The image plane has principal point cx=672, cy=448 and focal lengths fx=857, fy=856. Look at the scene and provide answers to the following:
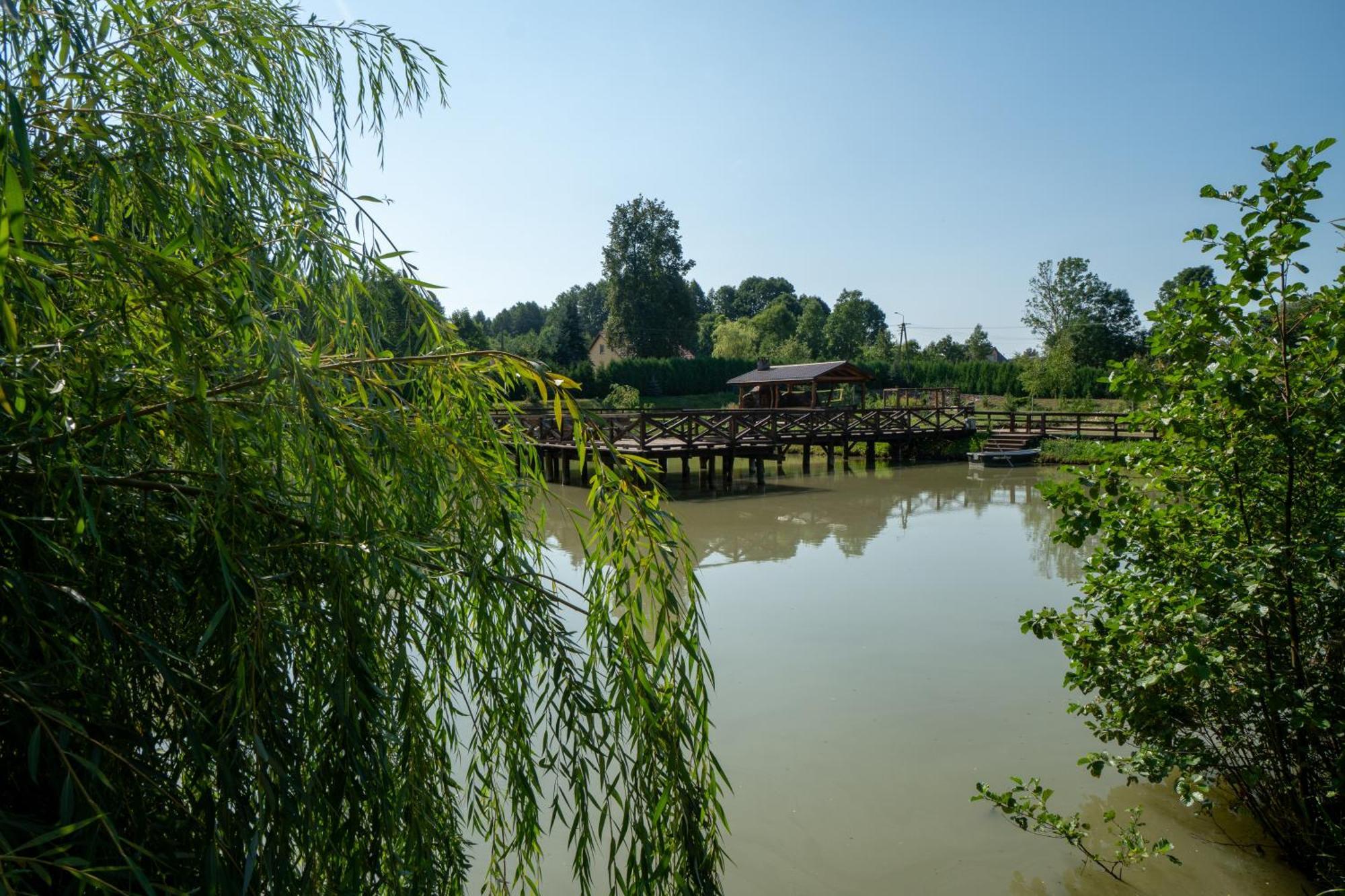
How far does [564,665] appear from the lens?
2039mm

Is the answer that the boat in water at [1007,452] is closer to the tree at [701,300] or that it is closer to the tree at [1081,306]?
the tree at [1081,306]

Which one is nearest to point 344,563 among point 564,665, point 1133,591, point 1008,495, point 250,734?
point 250,734

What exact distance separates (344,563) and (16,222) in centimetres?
89

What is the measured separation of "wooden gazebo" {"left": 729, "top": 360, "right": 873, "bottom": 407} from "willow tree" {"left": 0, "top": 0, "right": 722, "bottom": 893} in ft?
81.4

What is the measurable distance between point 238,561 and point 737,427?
17.3 metres

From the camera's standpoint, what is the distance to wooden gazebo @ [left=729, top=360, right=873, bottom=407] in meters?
27.1

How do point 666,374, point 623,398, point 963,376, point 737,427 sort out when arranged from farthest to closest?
point 963,376, point 666,374, point 623,398, point 737,427

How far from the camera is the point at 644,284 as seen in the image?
167ft

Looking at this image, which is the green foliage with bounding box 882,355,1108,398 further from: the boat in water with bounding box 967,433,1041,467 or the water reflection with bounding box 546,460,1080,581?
the water reflection with bounding box 546,460,1080,581

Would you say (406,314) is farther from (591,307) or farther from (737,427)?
(591,307)

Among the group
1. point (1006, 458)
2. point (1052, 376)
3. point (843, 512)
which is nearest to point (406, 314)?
point (843, 512)

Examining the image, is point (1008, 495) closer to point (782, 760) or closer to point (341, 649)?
point (782, 760)

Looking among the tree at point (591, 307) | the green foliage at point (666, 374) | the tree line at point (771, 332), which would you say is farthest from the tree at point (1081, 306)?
the tree at point (591, 307)

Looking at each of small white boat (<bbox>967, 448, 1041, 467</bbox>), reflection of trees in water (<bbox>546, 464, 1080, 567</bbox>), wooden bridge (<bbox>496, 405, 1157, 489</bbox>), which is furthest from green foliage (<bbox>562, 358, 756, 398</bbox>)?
reflection of trees in water (<bbox>546, 464, 1080, 567</bbox>)
